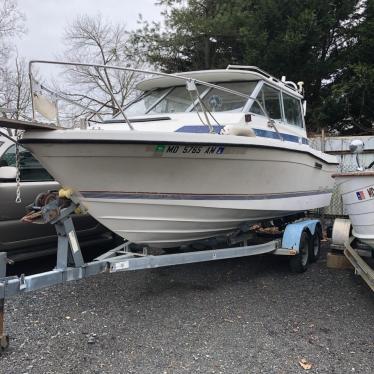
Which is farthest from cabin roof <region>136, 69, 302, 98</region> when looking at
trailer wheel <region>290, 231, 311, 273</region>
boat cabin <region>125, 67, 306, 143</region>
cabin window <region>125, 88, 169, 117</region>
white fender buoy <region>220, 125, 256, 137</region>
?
trailer wheel <region>290, 231, 311, 273</region>

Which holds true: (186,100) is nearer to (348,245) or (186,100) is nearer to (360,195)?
(360,195)

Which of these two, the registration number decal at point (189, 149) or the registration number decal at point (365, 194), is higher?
the registration number decal at point (189, 149)

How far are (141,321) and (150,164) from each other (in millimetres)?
1479

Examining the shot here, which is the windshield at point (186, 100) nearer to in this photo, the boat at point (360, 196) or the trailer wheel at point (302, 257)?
the boat at point (360, 196)

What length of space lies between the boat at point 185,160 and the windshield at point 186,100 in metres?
0.01

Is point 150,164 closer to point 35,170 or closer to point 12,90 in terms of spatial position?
point 35,170

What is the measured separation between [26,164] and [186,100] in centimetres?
212

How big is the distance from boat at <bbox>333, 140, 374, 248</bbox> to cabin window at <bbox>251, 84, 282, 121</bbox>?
1.18m

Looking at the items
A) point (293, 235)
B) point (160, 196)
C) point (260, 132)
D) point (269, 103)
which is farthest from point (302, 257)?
point (160, 196)

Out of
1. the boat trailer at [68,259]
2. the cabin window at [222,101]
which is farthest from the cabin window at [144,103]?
the boat trailer at [68,259]

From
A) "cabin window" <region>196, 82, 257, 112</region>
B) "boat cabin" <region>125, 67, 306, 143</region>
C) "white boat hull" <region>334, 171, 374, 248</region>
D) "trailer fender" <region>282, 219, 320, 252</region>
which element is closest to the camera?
"white boat hull" <region>334, 171, 374, 248</region>

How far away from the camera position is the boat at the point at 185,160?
3.84 m

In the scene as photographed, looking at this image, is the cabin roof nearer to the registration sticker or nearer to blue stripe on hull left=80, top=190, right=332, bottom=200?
blue stripe on hull left=80, top=190, right=332, bottom=200

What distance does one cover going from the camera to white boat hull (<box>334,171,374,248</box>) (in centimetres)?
466
